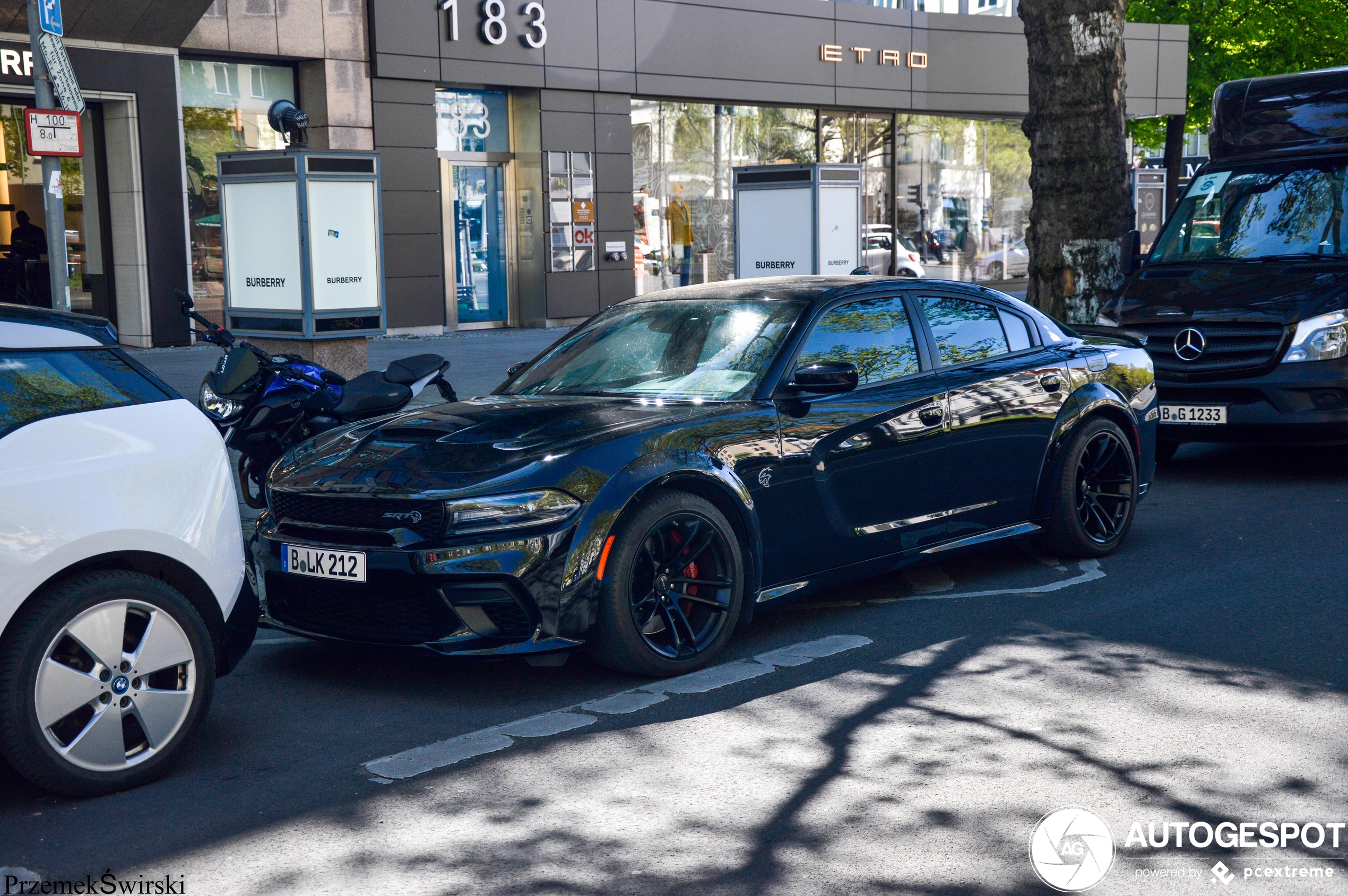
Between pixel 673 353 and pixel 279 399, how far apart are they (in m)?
2.76

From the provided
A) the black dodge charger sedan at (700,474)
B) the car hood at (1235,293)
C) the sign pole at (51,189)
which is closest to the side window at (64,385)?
the black dodge charger sedan at (700,474)

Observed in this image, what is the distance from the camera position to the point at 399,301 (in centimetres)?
2047

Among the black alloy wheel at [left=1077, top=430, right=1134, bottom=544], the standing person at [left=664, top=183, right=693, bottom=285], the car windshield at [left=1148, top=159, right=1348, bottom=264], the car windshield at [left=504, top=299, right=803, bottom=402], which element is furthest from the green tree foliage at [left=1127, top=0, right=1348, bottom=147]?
the car windshield at [left=504, top=299, right=803, bottom=402]

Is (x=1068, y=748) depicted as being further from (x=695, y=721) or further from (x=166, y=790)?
(x=166, y=790)

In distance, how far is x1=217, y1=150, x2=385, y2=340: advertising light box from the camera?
11.4 metres

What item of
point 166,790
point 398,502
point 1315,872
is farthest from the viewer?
point 398,502

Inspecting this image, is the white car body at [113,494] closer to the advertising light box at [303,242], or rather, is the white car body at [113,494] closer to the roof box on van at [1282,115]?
the advertising light box at [303,242]

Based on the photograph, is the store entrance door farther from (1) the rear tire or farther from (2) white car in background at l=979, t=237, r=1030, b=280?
Result: (1) the rear tire

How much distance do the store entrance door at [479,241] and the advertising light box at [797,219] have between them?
6883mm

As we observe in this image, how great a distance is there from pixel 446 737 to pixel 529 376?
2.20 m

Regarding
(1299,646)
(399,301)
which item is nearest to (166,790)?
(1299,646)

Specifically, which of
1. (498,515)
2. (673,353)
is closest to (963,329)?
(673,353)

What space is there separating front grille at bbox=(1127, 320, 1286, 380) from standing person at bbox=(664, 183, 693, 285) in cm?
1514

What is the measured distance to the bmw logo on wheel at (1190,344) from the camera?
9570 mm
